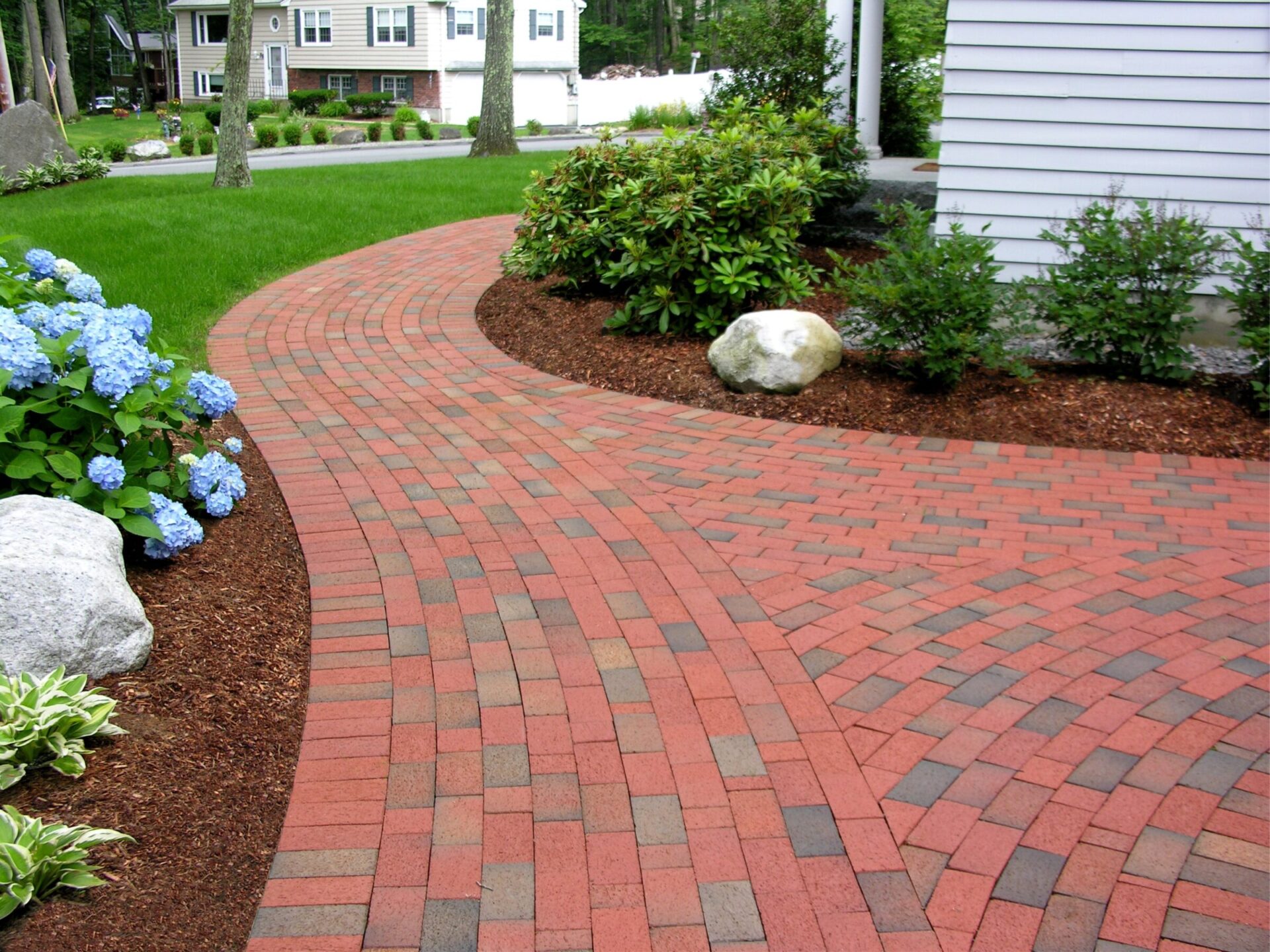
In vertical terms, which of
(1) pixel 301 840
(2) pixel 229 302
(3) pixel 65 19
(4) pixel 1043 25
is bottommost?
(1) pixel 301 840

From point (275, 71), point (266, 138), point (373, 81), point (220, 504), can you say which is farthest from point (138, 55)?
point (220, 504)

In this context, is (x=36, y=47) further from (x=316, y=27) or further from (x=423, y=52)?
(x=316, y=27)

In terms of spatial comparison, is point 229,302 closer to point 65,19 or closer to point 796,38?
point 796,38

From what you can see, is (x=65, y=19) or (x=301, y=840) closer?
(x=301, y=840)

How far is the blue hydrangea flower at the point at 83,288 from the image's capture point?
4582 millimetres

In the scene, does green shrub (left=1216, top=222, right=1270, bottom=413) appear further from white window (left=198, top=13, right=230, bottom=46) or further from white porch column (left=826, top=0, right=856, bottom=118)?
white window (left=198, top=13, right=230, bottom=46)

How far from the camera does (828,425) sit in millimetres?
5953

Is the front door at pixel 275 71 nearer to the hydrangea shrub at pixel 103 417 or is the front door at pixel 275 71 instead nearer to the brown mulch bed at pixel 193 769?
the hydrangea shrub at pixel 103 417

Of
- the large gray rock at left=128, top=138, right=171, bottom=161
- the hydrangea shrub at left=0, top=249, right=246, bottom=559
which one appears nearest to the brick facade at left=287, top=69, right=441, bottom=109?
the large gray rock at left=128, top=138, right=171, bottom=161

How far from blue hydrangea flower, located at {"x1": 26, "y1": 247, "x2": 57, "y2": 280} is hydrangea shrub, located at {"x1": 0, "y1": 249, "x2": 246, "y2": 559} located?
21 centimetres

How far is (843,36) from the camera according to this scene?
1026 cm

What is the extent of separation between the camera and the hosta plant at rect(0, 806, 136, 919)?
8.01ft

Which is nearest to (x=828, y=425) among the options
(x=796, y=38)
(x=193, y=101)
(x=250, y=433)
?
(x=250, y=433)

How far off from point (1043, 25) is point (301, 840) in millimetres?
6449
